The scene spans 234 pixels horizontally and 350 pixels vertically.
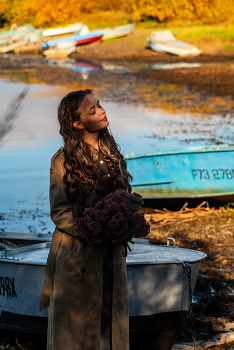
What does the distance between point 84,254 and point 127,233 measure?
281 mm

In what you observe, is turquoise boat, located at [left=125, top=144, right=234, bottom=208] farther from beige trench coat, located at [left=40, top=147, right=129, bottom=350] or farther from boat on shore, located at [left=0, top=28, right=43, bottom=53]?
boat on shore, located at [left=0, top=28, right=43, bottom=53]

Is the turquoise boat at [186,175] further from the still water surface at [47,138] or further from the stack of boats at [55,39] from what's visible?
the stack of boats at [55,39]

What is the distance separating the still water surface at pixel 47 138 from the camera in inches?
317

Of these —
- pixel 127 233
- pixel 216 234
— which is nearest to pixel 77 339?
pixel 127 233

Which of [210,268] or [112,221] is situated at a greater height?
[112,221]

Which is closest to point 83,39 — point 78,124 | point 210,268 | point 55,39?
point 55,39

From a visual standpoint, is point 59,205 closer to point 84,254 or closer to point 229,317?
point 84,254

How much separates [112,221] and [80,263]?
35 centimetres

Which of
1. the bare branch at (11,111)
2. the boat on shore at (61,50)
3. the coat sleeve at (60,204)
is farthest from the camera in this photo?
the boat on shore at (61,50)

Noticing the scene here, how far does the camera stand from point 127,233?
8.17ft

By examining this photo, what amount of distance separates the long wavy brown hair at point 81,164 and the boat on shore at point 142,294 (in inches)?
46.3

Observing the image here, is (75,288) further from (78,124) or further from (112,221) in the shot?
(78,124)

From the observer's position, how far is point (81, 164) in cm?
261

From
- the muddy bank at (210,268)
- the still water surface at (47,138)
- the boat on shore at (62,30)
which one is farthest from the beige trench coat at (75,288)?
the boat on shore at (62,30)
